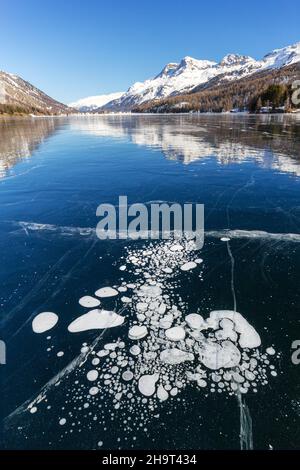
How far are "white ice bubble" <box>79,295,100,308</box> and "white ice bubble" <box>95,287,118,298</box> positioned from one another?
0.53ft

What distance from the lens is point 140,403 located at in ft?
11.5

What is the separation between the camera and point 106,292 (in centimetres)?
569

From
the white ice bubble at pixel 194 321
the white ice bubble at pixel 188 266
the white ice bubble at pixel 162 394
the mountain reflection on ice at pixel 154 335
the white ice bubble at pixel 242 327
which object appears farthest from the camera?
the white ice bubble at pixel 188 266

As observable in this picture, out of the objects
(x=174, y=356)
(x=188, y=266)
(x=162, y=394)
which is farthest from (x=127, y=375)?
(x=188, y=266)

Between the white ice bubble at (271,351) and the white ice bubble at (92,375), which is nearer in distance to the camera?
the white ice bubble at (92,375)

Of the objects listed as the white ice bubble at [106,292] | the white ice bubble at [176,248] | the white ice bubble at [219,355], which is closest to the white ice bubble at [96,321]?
the white ice bubble at [106,292]

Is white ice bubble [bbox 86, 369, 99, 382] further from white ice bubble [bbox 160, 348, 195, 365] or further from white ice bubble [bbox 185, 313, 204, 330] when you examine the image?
white ice bubble [bbox 185, 313, 204, 330]

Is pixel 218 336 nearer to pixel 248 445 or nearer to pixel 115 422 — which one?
pixel 248 445

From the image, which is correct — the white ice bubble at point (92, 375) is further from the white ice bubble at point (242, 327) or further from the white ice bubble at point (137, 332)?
the white ice bubble at point (242, 327)

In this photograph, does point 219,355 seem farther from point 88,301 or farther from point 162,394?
point 88,301

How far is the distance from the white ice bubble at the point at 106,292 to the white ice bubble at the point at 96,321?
1.52 feet

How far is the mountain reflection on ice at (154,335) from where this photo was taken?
10.7ft

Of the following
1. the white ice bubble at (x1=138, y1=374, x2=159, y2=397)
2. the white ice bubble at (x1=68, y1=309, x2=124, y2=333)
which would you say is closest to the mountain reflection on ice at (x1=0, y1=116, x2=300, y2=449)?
the white ice bubble at (x1=138, y1=374, x2=159, y2=397)

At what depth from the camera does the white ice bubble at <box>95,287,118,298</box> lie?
5605 millimetres
